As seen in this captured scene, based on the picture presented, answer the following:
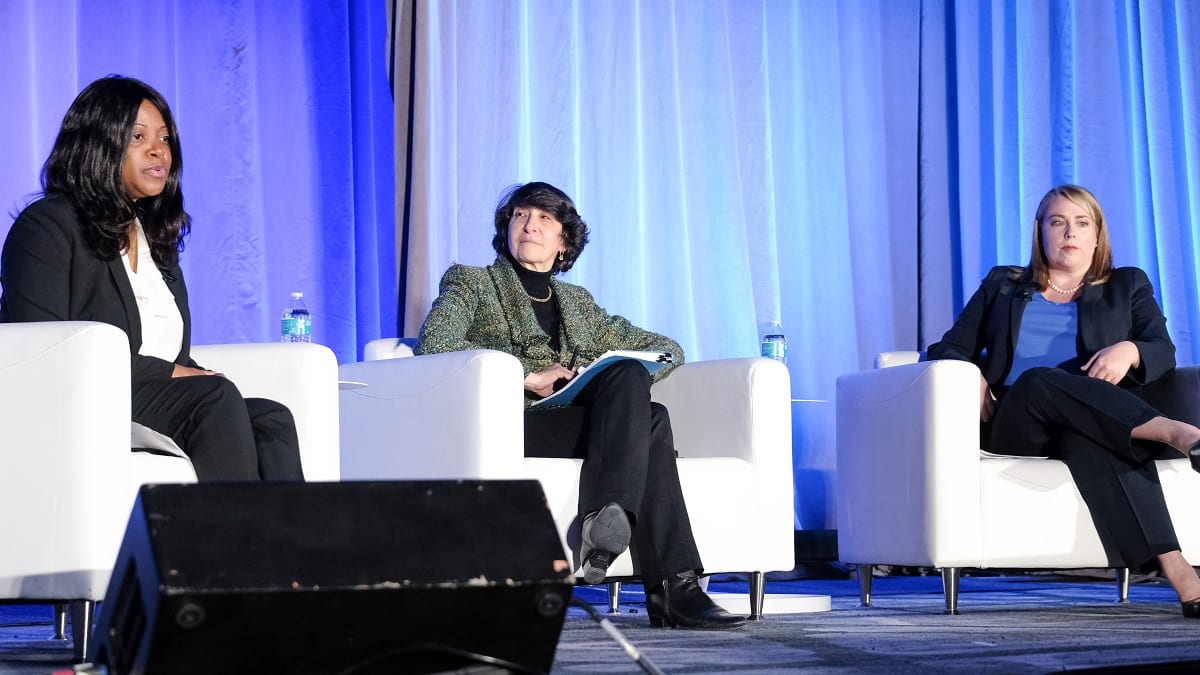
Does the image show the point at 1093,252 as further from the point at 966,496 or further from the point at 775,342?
the point at 775,342

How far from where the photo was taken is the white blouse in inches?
95.3

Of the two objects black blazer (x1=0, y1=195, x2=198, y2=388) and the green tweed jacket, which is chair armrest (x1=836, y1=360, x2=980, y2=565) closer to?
the green tweed jacket

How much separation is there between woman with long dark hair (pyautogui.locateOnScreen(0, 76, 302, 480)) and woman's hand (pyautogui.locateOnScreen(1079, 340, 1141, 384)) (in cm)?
183

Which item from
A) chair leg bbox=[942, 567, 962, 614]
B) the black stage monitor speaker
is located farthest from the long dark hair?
chair leg bbox=[942, 567, 962, 614]

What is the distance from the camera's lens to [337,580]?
50.9 inches

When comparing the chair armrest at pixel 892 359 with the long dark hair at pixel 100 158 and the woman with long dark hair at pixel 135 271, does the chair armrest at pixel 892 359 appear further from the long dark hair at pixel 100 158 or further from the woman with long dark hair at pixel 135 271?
the long dark hair at pixel 100 158

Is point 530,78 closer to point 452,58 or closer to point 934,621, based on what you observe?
point 452,58

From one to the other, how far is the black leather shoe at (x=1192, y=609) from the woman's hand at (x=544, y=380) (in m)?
1.35

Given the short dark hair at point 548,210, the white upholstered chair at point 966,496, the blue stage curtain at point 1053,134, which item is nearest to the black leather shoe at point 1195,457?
the white upholstered chair at point 966,496

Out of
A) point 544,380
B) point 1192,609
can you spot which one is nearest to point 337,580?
point 544,380

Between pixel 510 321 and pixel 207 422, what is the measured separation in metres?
1.01

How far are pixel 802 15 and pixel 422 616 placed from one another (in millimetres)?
3746

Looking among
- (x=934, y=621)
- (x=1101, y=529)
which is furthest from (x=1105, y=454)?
(x=934, y=621)

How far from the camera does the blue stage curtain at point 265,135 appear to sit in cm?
371
